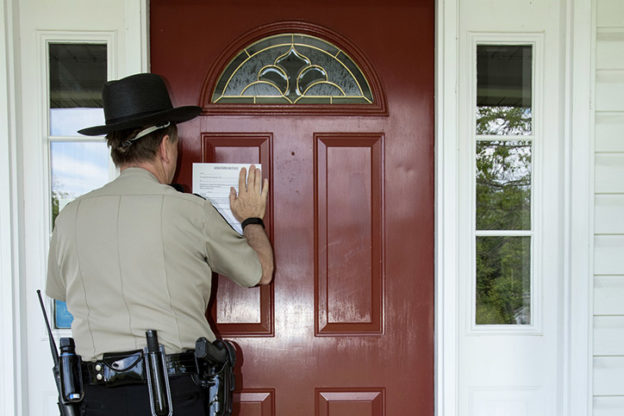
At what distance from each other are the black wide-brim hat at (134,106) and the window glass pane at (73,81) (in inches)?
15.6

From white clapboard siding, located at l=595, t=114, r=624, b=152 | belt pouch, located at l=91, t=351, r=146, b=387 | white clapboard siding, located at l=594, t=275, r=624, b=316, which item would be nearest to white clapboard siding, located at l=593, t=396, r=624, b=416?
white clapboard siding, located at l=594, t=275, r=624, b=316

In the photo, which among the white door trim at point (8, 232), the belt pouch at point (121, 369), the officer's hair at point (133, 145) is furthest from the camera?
the white door trim at point (8, 232)

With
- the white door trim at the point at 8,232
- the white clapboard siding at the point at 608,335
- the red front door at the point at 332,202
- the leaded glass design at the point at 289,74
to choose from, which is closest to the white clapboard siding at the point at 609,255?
the white clapboard siding at the point at 608,335

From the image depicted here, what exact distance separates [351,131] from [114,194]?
0.87 metres

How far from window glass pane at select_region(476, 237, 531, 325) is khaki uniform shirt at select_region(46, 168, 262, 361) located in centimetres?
98

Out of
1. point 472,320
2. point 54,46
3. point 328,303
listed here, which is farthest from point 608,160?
point 54,46

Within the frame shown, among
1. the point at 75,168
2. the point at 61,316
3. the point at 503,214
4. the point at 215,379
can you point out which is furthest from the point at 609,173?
the point at 61,316

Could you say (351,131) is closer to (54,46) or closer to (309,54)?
(309,54)

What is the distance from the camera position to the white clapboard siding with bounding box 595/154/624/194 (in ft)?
5.29

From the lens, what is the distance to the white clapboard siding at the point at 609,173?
1.61 metres

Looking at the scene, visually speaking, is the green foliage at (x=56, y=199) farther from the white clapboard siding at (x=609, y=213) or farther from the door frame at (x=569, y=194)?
the white clapboard siding at (x=609, y=213)

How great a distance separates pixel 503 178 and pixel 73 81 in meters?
1.65

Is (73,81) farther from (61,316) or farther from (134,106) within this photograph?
(61,316)

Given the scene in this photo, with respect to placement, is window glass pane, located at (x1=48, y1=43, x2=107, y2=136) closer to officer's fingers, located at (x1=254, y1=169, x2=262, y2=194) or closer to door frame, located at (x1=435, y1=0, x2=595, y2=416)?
officer's fingers, located at (x1=254, y1=169, x2=262, y2=194)
